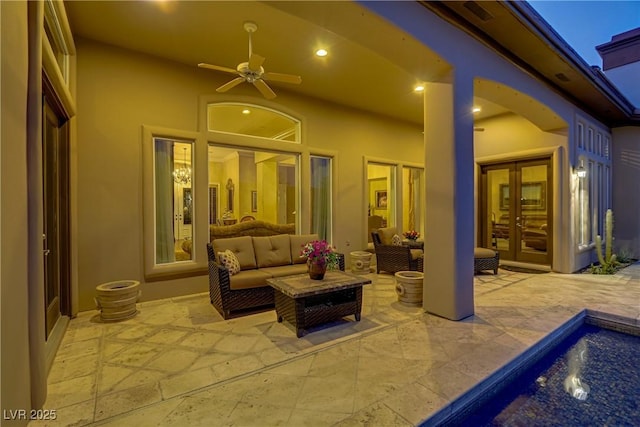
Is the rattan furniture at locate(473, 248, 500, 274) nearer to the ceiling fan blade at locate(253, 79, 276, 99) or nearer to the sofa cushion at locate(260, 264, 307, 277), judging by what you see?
the sofa cushion at locate(260, 264, 307, 277)

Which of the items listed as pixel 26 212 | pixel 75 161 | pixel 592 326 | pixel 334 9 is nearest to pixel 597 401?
pixel 592 326

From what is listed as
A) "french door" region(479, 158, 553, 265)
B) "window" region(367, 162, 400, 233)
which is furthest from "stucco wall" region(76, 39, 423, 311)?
"french door" region(479, 158, 553, 265)

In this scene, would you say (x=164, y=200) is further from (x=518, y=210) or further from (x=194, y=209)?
(x=518, y=210)

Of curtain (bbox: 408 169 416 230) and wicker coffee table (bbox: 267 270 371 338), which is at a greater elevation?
curtain (bbox: 408 169 416 230)

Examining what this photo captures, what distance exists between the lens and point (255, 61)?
3.45m

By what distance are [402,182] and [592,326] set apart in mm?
4520

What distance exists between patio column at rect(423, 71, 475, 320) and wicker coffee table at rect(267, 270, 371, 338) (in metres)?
0.96

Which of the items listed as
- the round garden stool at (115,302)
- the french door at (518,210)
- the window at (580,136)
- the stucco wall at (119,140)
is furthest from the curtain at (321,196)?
the window at (580,136)

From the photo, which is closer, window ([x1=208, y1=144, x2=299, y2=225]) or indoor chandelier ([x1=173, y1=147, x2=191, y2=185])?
indoor chandelier ([x1=173, y1=147, x2=191, y2=185])

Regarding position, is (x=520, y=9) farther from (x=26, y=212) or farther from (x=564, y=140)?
(x=26, y=212)

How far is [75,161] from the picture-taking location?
3.79 metres

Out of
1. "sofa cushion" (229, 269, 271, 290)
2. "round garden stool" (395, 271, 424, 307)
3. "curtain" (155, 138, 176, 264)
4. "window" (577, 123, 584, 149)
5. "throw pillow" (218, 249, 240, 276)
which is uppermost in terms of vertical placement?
"window" (577, 123, 584, 149)

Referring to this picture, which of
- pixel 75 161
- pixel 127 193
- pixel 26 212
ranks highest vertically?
pixel 75 161

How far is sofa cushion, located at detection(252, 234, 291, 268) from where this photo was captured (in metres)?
4.50
